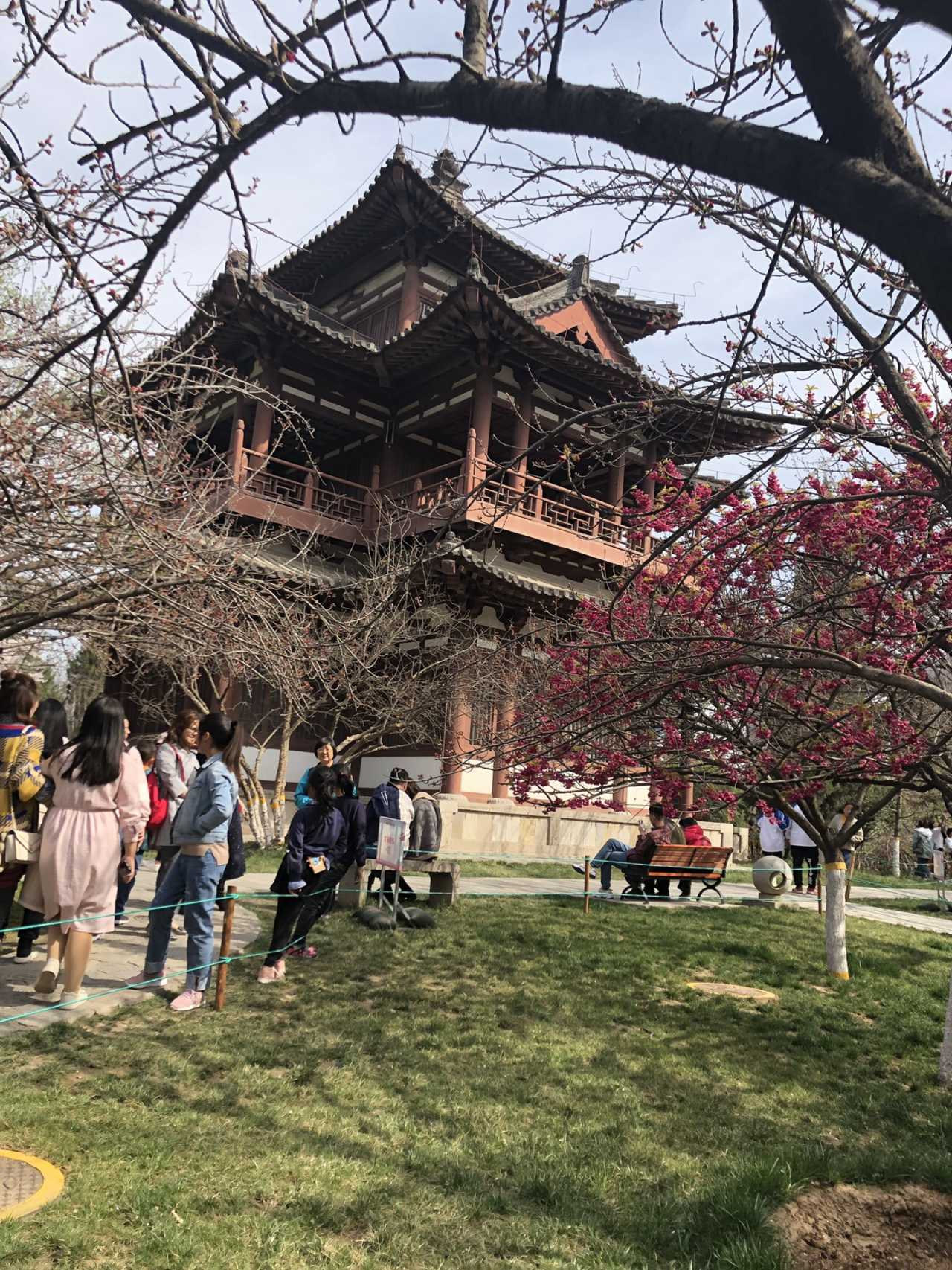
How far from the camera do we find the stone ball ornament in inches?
500

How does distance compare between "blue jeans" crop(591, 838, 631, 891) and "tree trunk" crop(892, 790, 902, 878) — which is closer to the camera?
"blue jeans" crop(591, 838, 631, 891)

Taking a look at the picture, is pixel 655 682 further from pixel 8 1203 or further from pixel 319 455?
pixel 319 455

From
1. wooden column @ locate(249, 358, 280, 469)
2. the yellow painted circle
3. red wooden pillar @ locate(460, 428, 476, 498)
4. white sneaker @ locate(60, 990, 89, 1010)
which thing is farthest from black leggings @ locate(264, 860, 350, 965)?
wooden column @ locate(249, 358, 280, 469)

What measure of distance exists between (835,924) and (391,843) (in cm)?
406

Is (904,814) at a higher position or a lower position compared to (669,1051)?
higher

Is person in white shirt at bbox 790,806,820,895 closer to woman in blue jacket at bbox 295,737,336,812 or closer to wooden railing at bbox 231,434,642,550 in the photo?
wooden railing at bbox 231,434,642,550

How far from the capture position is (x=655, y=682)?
5.33m

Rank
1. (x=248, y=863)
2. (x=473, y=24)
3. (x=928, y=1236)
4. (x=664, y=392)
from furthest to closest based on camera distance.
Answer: (x=248, y=863), (x=664, y=392), (x=928, y=1236), (x=473, y=24)

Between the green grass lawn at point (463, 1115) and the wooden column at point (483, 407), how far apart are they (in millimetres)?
10282

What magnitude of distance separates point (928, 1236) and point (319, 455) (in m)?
18.9

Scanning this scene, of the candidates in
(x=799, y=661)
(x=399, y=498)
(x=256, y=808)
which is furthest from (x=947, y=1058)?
(x=399, y=498)

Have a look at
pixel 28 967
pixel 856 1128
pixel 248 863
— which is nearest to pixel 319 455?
pixel 248 863

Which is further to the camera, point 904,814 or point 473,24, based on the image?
point 904,814

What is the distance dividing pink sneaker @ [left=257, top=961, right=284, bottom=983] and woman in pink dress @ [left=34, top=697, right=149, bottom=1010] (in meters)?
1.29
